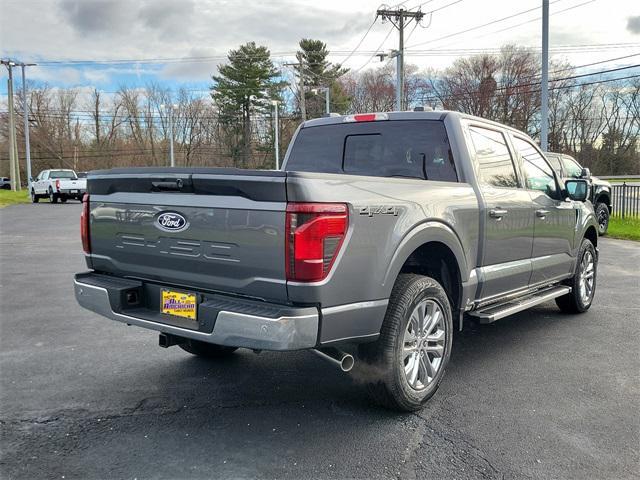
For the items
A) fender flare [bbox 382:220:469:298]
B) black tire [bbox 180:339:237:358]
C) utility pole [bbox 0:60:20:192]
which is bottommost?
black tire [bbox 180:339:237:358]

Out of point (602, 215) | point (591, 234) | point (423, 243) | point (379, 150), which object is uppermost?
point (379, 150)

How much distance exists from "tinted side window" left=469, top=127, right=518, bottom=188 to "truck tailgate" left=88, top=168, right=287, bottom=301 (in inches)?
84.8

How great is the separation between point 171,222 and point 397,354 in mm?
1581

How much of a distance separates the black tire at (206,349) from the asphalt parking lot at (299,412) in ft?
0.29

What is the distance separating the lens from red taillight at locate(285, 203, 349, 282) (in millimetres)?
2859

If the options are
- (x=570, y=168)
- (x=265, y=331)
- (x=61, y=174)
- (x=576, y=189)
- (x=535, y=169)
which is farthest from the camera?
(x=61, y=174)

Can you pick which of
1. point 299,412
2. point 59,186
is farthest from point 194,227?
point 59,186

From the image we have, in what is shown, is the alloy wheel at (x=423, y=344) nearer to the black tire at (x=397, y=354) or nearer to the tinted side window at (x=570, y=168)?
the black tire at (x=397, y=354)

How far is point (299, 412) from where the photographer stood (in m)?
3.60

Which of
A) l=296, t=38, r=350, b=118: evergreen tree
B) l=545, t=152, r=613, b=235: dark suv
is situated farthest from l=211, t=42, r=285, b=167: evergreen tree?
l=545, t=152, r=613, b=235: dark suv

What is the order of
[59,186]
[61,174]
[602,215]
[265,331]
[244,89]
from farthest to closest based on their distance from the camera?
[244,89], [61,174], [59,186], [602,215], [265,331]

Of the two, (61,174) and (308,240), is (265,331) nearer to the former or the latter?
(308,240)

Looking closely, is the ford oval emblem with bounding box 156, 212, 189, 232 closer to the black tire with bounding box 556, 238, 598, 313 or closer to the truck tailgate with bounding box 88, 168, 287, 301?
the truck tailgate with bounding box 88, 168, 287, 301

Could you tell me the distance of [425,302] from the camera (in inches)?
145
